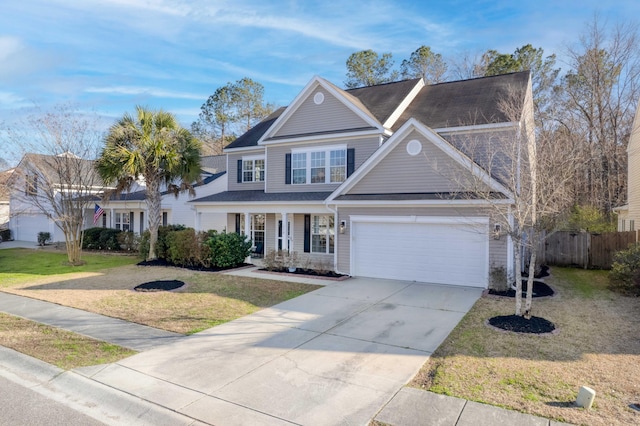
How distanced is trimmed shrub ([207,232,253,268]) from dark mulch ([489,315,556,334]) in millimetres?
10374

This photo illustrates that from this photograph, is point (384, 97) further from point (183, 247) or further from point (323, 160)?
point (183, 247)

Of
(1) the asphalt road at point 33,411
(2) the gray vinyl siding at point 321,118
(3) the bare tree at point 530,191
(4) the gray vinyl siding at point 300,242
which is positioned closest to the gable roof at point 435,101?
(2) the gray vinyl siding at point 321,118

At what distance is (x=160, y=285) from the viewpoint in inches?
477

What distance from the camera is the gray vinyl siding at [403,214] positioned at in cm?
1142

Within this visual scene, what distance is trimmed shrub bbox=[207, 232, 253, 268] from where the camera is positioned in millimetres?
15462

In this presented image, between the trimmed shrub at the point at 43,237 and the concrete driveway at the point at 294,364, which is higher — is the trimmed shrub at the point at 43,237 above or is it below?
above

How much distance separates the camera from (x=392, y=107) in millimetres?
17375

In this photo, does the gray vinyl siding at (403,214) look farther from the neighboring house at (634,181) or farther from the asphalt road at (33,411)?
the asphalt road at (33,411)

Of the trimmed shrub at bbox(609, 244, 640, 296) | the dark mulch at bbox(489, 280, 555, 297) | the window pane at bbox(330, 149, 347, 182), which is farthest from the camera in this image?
the window pane at bbox(330, 149, 347, 182)

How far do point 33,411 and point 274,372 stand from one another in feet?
10.00

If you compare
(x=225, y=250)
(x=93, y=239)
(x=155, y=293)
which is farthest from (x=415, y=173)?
(x=93, y=239)

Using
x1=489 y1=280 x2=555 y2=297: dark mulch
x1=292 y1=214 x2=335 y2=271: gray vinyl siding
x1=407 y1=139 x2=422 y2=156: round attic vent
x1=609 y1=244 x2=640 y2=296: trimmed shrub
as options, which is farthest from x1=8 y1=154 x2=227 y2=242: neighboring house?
x1=609 y1=244 x2=640 y2=296: trimmed shrub

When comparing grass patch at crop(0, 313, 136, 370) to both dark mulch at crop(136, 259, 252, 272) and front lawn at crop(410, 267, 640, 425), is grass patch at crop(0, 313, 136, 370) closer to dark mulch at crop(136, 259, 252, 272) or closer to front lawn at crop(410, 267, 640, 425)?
front lawn at crop(410, 267, 640, 425)

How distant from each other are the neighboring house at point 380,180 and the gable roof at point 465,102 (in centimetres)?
5
